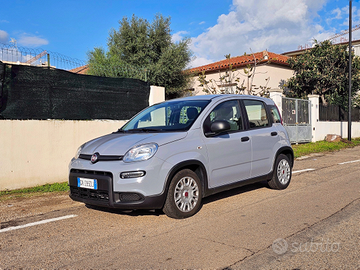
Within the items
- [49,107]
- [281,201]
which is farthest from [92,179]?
[49,107]

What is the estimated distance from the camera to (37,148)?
306 inches

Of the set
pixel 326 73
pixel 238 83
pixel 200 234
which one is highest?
pixel 326 73

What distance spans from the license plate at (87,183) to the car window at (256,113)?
2.93 meters

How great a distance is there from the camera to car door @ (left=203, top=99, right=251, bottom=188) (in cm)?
534

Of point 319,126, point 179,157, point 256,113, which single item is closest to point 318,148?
point 319,126

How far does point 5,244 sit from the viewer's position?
13.8ft

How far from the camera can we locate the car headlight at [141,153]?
4617 millimetres

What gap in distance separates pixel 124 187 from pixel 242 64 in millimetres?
19044

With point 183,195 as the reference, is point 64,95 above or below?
above

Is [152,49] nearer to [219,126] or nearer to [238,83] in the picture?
[238,83]

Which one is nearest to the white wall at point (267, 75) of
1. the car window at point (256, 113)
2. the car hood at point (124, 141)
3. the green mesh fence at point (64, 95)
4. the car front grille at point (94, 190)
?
the green mesh fence at point (64, 95)

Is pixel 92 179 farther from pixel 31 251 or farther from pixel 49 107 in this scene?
pixel 49 107

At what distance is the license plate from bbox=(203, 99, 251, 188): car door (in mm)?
1684

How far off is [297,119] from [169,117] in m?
12.7
